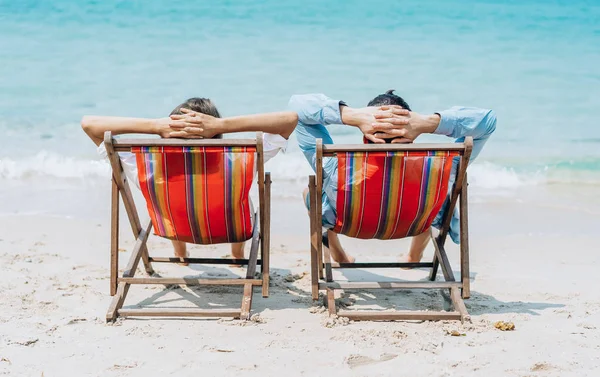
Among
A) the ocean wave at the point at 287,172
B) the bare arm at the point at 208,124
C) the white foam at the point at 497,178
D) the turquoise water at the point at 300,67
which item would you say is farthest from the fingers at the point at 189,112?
the white foam at the point at 497,178

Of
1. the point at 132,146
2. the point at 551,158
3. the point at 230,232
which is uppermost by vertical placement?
the point at 132,146

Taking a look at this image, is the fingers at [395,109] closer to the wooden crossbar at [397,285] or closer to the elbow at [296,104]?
the elbow at [296,104]

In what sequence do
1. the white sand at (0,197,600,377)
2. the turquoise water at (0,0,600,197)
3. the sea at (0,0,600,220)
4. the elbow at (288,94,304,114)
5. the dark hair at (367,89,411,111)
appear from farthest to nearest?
the turquoise water at (0,0,600,197) < the sea at (0,0,600,220) < the elbow at (288,94,304,114) < the dark hair at (367,89,411,111) < the white sand at (0,197,600,377)

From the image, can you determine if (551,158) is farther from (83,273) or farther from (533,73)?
(83,273)

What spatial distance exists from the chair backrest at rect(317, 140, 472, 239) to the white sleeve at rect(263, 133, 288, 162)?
1.10ft

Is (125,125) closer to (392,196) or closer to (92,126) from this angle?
(92,126)

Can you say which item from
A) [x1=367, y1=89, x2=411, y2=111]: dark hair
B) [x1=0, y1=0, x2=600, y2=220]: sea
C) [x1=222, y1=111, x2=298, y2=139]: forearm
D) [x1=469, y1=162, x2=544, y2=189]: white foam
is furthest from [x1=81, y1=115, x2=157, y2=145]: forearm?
[x1=469, y1=162, x2=544, y2=189]: white foam

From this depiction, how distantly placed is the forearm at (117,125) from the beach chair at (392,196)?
32.1 inches

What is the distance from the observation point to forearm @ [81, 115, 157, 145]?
357 cm

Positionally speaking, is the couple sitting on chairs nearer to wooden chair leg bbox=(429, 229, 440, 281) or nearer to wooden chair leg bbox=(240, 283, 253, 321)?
wooden chair leg bbox=(240, 283, 253, 321)

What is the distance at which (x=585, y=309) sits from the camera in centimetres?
392

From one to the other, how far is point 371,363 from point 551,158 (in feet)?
20.5

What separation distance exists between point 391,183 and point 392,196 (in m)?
0.08

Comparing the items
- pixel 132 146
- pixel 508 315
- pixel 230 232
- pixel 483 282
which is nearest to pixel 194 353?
pixel 230 232
